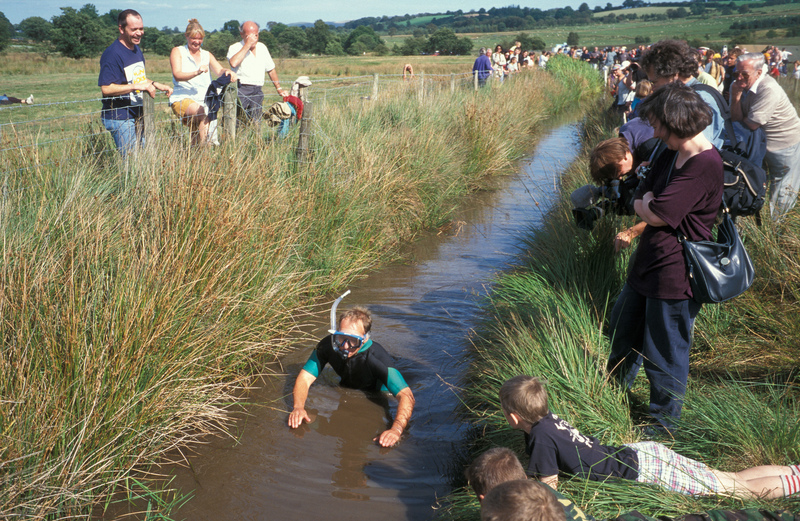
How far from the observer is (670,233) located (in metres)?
3.12

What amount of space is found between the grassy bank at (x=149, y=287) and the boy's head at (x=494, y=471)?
5.72 ft

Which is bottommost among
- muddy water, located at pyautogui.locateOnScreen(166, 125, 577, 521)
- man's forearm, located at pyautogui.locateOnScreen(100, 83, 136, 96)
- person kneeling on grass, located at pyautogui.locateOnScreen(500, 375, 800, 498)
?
muddy water, located at pyautogui.locateOnScreen(166, 125, 577, 521)

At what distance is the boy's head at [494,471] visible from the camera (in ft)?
8.44

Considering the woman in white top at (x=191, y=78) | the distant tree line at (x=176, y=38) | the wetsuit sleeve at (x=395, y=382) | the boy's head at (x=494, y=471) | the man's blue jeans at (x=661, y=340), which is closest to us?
the boy's head at (x=494, y=471)

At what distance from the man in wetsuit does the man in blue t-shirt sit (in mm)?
3263

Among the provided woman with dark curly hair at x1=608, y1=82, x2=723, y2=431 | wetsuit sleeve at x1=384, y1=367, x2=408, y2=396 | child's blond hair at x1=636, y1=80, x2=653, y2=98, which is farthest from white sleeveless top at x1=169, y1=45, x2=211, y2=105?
woman with dark curly hair at x1=608, y1=82, x2=723, y2=431

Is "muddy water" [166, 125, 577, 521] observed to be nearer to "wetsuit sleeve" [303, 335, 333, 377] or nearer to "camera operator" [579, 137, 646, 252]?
"wetsuit sleeve" [303, 335, 333, 377]

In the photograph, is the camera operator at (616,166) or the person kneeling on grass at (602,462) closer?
the person kneeling on grass at (602,462)

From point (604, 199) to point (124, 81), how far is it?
16.1ft

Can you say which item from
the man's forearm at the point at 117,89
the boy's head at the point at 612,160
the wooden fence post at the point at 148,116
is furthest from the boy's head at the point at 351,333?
the man's forearm at the point at 117,89

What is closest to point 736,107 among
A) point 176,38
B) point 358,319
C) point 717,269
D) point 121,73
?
point 717,269

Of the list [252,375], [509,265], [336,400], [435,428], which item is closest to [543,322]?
[435,428]

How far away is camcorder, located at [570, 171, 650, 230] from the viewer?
12.6 feet

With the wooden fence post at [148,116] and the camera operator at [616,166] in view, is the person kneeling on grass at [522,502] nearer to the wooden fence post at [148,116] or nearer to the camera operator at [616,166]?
the camera operator at [616,166]
